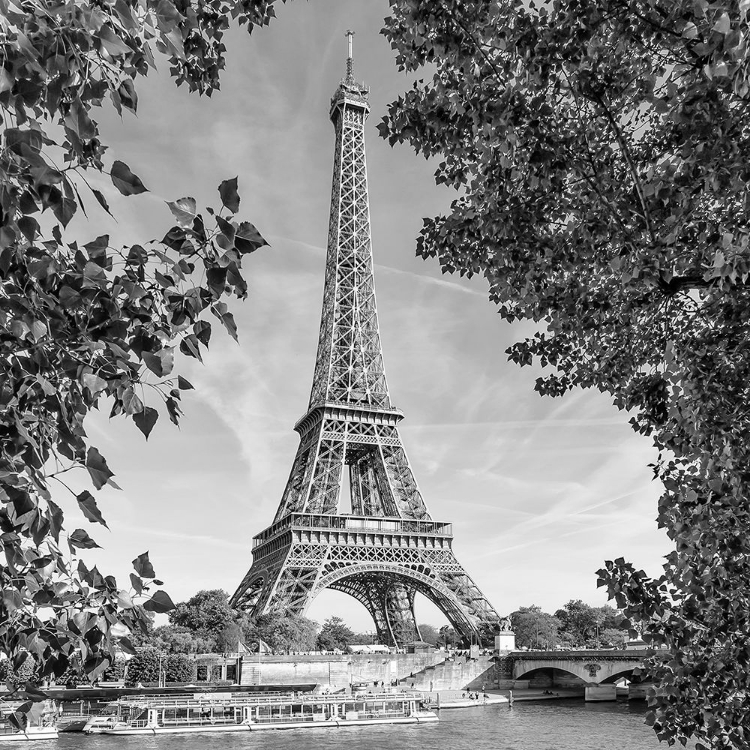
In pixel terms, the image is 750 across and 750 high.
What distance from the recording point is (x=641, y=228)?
7.05m

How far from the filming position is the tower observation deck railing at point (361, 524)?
Result: 65250 mm

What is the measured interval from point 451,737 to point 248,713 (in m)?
13.7

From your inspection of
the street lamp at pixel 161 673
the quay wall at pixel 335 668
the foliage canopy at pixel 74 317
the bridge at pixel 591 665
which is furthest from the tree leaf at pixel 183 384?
the bridge at pixel 591 665

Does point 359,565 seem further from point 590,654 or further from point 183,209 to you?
point 183,209

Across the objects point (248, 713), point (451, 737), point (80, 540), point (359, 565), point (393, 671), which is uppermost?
point (359, 565)

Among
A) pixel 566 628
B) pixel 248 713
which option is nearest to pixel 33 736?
pixel 248 713

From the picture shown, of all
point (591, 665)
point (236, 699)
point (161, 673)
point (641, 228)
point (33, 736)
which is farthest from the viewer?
point (591, 665)

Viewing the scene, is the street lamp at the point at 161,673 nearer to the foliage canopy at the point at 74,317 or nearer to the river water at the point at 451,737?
the river water at the point at 451,737

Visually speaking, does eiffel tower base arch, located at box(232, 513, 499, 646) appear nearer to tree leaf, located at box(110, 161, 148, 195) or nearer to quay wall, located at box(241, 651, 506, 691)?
quay wall, located at box(241, 651, 506, 691)

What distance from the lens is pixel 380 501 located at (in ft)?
244

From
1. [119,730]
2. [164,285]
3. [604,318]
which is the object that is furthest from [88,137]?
[119,730]

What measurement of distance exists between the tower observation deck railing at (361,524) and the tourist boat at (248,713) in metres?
14.9

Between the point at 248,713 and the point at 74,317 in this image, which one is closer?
the point at 74,317

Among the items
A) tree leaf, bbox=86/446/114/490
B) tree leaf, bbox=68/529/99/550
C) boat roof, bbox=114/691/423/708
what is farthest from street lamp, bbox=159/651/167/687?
tree leaf, bbox=86/446/114/490
